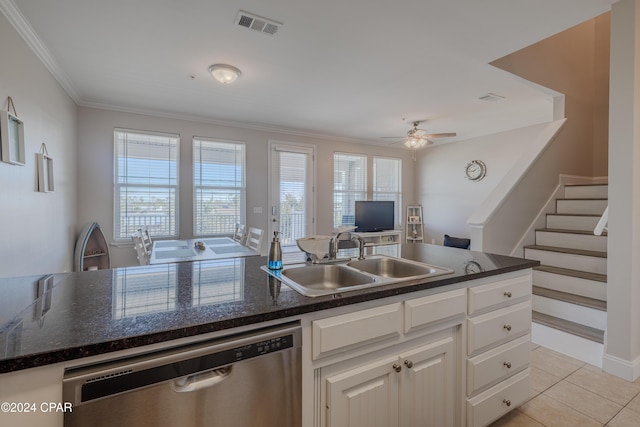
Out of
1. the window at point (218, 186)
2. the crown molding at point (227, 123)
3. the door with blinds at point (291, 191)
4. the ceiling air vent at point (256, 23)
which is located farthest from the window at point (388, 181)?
the ceiling air vent at point (256, 23)

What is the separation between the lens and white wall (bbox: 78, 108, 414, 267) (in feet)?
12.6

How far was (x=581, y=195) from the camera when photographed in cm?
356

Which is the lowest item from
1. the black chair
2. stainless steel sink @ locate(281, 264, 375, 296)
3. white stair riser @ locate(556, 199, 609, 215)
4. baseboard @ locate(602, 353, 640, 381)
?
baseboard @ locate(602, 353, 640, 381)

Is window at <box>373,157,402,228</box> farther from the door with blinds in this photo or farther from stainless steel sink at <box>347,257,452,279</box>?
stainless steel sink at <box>347,257,452,279</box>

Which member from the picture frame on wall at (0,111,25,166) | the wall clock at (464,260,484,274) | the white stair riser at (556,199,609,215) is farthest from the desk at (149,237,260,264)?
the white stair riser at (556,199,609,215)

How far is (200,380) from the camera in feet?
2.74

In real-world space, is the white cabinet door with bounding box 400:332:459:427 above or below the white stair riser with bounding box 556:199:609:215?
below

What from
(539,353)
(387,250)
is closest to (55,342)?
(387,250)

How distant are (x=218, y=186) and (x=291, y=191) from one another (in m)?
1.29

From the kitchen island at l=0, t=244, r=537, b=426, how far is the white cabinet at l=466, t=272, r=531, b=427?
4 centimetres

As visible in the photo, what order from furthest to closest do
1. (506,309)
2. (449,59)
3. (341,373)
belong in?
(449,59), (506,309), (341,373)

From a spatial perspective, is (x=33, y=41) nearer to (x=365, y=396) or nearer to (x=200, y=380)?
(x=200, y=380)

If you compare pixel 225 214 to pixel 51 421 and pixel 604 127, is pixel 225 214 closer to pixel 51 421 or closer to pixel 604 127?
pixel 51 421

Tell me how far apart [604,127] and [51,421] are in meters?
5.81
